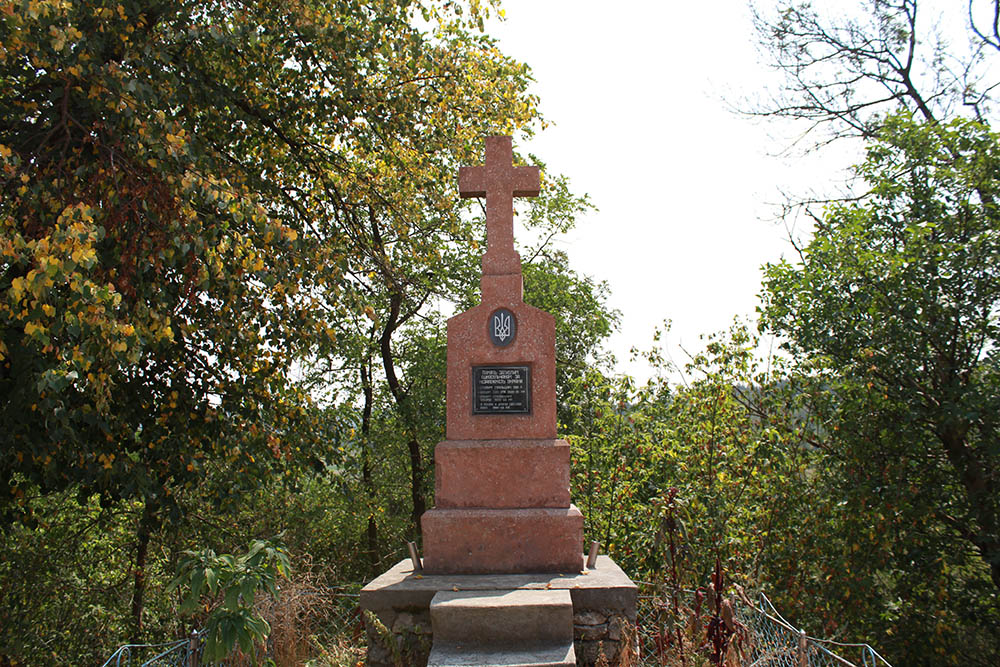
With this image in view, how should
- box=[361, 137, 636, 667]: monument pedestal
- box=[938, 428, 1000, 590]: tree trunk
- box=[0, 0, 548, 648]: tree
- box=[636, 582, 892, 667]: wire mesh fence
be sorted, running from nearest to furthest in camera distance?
1. box=[0, 0, 548, 648]: tree
2. box=[361, 137, 636, 667]: monument pedestal
3. box=[636, 582, 892, 667]: wire mesh fence
4. box=[938, 428, 1000, 590]: tree trunk

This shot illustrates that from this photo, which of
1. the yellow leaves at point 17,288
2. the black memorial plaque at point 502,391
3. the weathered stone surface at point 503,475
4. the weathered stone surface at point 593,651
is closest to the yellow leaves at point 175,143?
the yellow leaves at point 17,288

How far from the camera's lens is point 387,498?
43.9ft

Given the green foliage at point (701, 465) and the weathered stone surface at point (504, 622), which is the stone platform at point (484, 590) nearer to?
the weathered stone surface at point (504, 622)

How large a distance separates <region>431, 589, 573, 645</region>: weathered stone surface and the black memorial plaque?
166 cm

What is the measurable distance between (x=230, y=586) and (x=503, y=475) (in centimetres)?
236

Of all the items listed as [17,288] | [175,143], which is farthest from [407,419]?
[17,288]

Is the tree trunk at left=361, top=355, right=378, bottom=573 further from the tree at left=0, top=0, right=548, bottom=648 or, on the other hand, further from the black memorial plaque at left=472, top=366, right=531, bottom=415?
the black memorial plaque at left=472, top=366, right=531, bottom=415

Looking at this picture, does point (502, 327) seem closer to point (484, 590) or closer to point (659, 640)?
point (484, 590)

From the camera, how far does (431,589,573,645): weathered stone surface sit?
4.71 m

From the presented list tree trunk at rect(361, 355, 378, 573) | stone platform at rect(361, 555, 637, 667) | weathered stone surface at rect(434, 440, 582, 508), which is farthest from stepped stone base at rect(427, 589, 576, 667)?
tree trunk at rect(361, 355, 378, 573)

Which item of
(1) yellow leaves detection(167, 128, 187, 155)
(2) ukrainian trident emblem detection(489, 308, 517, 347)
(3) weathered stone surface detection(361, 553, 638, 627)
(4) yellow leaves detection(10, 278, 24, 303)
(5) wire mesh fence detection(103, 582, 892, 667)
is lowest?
(5) wire mesh fence detection(103, 582, 892, 667)

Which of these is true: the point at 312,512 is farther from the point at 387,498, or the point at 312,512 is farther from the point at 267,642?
the point at 267,642

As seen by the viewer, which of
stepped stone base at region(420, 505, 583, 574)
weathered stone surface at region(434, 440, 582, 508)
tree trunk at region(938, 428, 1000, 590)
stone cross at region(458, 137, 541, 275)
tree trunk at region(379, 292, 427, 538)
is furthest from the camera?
tree trunk at region(379, 292, 427, 538)

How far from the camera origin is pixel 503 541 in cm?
566
